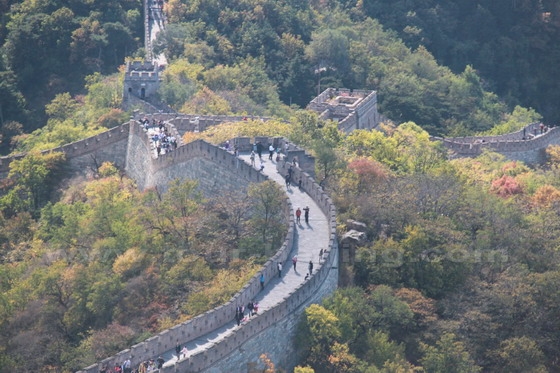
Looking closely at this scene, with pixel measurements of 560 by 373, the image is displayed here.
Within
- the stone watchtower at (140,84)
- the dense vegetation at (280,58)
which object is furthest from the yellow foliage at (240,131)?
the stone watchtower at (140,84)

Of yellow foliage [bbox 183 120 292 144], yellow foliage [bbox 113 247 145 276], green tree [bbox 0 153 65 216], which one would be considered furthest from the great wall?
yellow foliage [bbox 113 247 145 276]

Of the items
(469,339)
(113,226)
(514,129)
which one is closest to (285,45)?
(514,129)

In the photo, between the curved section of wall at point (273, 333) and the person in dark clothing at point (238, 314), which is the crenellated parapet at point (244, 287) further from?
the person in dark clothing at point (238, 314)

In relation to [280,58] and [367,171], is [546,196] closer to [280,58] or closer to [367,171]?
[367,171]

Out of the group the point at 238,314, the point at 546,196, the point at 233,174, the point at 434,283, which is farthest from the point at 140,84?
the point at 238,314

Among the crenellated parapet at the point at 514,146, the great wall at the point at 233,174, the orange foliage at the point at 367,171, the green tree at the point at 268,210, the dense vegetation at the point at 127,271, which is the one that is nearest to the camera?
the great wall at the point at 233,174

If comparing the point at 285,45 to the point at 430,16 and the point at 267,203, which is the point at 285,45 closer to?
the point at 430,16
